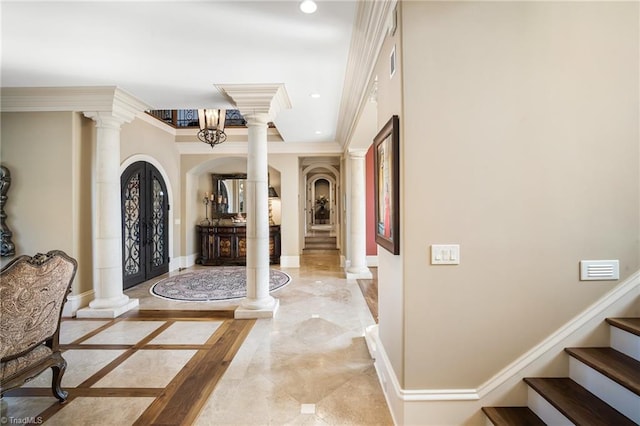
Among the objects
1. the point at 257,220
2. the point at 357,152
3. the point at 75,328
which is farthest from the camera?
the point at 357,152

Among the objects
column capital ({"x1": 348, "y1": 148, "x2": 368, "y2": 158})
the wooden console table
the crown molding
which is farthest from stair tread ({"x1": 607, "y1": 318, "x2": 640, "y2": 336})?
the wooden console table

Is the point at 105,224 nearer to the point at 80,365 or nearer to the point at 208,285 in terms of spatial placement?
the point at 80,365

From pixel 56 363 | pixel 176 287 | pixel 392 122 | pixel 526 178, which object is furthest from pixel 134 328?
pixel 526 178

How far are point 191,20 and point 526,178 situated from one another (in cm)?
275

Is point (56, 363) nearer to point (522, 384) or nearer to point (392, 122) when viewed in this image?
point (392, 122)

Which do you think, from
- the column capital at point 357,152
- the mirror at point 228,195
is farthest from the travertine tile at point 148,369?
the mirror at point 228,195

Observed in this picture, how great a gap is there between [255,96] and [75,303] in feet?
12.0

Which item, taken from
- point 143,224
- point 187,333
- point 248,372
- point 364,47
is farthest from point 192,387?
point 143,224

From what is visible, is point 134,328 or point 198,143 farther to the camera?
point 198,143

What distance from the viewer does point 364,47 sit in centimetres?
255

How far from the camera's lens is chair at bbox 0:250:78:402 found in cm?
178

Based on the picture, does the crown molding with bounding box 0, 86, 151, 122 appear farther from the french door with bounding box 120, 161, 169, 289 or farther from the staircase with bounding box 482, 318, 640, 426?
the staircase with bounding box 482, 318, 640, 426

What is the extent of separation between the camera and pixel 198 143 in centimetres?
685

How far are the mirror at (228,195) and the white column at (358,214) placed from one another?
3.25 m
